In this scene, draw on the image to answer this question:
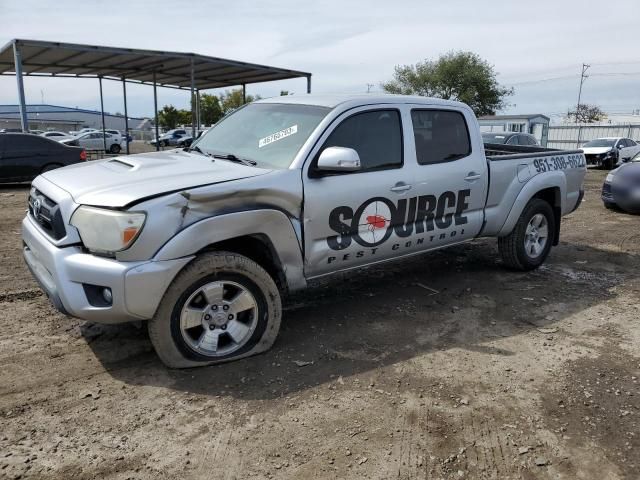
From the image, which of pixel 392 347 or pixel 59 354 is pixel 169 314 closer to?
pixel 59 354

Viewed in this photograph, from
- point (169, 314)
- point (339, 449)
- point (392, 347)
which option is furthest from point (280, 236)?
point (339, 449)

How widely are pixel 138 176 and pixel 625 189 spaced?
9.60 meters

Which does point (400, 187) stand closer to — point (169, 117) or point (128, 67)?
point (128, 67)

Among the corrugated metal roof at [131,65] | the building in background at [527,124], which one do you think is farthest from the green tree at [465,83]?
the corrugated metal roof at [131,65]

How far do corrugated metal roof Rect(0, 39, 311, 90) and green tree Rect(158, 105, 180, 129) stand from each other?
153 feet

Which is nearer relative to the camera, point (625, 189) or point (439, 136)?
point (439, 136)

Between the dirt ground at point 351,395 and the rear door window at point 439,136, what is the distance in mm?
1393

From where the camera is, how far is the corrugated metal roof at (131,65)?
1521 centimetres

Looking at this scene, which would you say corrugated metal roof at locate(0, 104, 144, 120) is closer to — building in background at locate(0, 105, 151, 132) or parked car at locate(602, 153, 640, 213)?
building in background at locate(0, 105, 151, 132)

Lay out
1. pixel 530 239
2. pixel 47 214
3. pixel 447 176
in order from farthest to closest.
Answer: pixel 530 239 < pixel 447 176 < pixel 47 214

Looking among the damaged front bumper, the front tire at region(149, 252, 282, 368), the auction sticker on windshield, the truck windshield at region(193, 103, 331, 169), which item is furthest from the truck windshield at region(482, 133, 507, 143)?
the damaged front bumper

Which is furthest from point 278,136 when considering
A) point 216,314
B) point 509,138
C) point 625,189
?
point 509,138

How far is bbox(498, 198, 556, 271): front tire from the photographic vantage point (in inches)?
227

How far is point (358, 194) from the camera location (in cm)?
407
